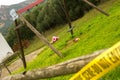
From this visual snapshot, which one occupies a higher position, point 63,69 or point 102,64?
point 102,64

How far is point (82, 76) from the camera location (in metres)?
4.91

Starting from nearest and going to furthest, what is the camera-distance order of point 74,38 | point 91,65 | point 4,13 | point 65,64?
point 91,65 < point 65,64 < point 74,38 < point 4,13

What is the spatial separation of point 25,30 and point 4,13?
98.6 metres

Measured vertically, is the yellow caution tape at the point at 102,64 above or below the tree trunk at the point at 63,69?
above

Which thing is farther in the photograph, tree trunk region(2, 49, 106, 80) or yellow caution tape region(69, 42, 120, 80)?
tree trunk region(2, 49, 106, 80)

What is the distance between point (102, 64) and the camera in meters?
4.55

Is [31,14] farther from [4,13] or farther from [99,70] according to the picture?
[4,13]

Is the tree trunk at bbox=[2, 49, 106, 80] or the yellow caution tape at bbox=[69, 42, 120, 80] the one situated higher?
the yellow caution tape at bbox=[69, 42, 120, 80]

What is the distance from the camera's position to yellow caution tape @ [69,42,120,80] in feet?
14.4

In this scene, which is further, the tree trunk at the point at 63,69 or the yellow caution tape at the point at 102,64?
the tree trunk at the point at 63,69

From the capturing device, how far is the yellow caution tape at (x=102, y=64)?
4.38 meters

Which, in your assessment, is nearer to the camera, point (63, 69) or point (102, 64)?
point (102, 64)

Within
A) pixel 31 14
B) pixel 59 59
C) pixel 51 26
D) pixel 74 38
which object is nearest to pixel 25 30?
pixel 31 14

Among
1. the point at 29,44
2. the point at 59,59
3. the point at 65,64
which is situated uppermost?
the point at 65,64
